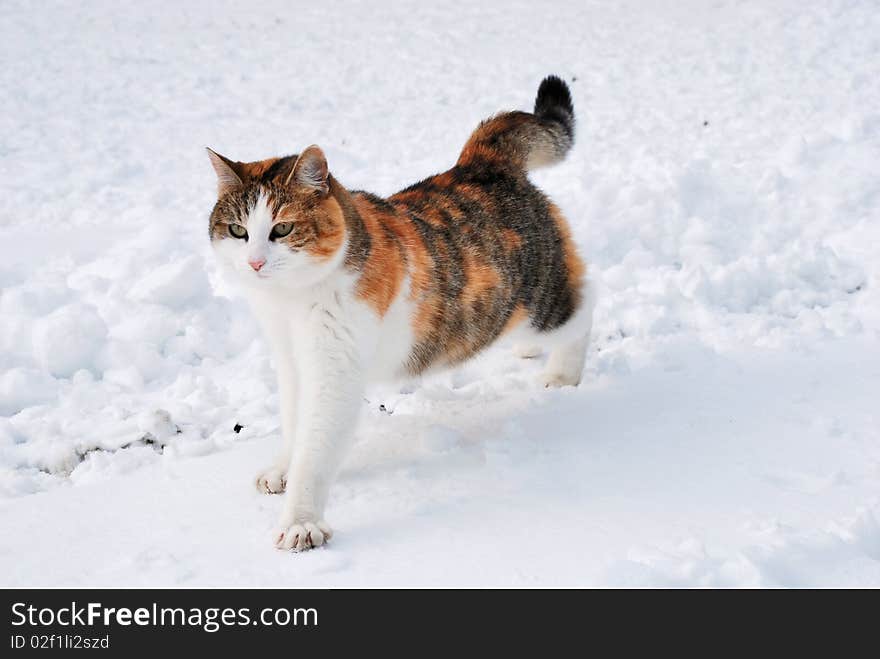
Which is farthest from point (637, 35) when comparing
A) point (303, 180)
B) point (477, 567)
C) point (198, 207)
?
point (477, 567)

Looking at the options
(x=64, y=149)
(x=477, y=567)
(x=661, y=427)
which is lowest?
(x=477, y=567)

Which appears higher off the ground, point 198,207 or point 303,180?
point 198,207

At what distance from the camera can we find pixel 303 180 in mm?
2779

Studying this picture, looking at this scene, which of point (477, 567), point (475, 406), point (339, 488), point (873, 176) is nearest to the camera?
point (477, 567)

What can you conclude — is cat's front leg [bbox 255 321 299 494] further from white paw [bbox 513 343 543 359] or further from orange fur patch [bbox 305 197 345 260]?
white paw [bbox 513 343 543 359]

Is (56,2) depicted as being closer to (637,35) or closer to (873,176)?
(637,35)

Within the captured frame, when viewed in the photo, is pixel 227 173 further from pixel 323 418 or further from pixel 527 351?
pixel 527 351

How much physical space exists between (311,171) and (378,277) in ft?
1.28

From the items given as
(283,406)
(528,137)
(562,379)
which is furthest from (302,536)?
(528,137)

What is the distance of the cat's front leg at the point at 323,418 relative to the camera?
2715 millimetres

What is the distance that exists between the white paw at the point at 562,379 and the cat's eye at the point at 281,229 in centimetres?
151

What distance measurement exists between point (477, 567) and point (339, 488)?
73cm

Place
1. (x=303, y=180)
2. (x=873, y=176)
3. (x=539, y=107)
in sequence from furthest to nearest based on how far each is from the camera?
1. (x=873, y=176)
2. (x=539, y=107)
3. (x=303, y=180)

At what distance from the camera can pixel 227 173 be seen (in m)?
2.84
